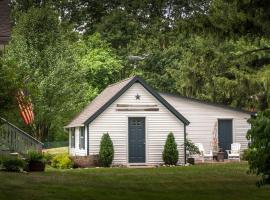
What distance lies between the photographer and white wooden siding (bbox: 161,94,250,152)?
114 feet

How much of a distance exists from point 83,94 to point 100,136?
572 inches

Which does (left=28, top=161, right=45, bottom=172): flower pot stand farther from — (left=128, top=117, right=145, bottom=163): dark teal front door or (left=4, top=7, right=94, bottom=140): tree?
(left=4, top=7, right=94, bottom=140): tree

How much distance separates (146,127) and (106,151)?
2.60m

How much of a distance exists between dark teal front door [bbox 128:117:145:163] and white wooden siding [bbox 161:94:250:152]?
3.39m

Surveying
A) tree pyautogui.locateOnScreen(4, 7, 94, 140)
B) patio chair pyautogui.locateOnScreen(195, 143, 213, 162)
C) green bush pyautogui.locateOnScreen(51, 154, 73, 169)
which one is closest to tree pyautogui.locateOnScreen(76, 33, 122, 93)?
tree pyautogui.locateOnScreen(4, 7, 94, 140)

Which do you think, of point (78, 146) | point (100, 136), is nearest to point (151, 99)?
point (100, 136)

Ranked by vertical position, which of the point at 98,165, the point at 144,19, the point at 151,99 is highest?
the point at 144,19

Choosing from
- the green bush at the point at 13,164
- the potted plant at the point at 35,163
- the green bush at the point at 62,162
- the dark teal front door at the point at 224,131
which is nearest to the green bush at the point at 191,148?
the dark teal front door at the point at 224,131

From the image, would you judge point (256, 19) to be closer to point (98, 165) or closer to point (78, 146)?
point (98, 165)

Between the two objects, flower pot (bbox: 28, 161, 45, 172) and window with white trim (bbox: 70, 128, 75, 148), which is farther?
window with white trim (bbox: 70, 128, 75, 148)

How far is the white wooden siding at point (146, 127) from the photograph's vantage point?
103 feet

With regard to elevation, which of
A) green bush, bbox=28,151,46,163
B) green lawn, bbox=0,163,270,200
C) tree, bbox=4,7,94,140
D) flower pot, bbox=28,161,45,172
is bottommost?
green lawn, bbox=0,163,270,200

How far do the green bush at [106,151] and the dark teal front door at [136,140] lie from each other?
1302 millimetres

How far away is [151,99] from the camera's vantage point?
105 ft
